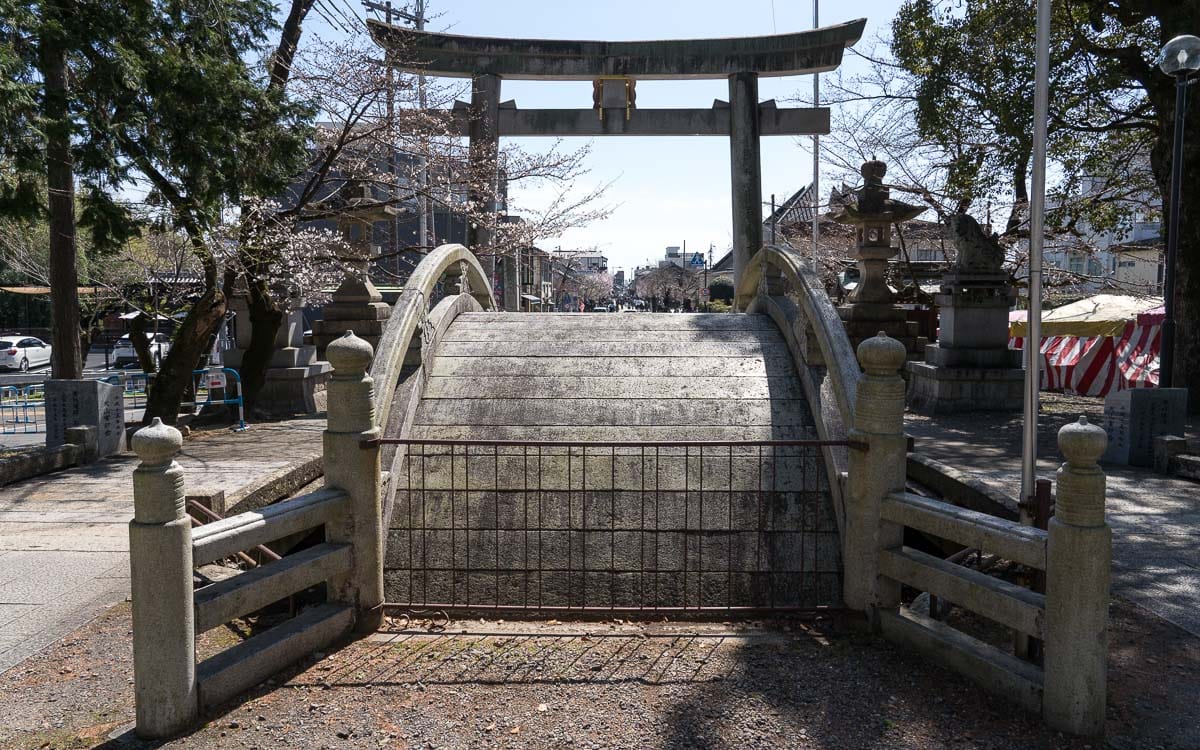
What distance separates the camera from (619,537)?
6.30 metres

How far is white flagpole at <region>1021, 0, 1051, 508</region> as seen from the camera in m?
5.98

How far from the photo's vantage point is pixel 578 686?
455 centimetres

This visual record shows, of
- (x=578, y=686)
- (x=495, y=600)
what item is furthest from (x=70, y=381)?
(x=578, y=686)

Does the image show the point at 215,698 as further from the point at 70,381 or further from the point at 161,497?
the point at 70,381

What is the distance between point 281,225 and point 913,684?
10.9 metres

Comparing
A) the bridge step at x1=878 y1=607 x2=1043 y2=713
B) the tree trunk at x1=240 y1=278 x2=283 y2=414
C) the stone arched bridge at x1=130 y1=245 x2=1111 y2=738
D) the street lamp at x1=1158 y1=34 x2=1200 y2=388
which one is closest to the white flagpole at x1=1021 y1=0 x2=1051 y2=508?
the stone arched bridge at x1=130 y1=245 x2=1111 y2=738

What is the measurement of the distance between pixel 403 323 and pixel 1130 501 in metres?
7.08

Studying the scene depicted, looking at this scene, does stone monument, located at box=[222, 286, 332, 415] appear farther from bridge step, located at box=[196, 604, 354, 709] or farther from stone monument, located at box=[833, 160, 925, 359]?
bridge step, located at box=[196, 604, 354, 709]

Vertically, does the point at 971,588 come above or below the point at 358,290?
below

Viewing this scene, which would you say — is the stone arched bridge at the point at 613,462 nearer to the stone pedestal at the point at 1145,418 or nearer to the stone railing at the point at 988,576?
the stone railing at the point at 988,576

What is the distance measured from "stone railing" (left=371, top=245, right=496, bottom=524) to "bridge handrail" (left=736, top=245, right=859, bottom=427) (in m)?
3.42

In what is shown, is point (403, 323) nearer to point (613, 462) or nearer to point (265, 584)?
point (613, 462)

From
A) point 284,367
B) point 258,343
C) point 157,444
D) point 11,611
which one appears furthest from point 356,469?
point 284,367

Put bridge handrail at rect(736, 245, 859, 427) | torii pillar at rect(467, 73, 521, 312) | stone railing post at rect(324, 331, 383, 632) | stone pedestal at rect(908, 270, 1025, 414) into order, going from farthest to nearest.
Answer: torii pillar at rect(467, 73, 521, 312)
stone pedestal at rect(908, 270, 1025, 414)
bridge handrail at rect(736, 245, 859, 427)
stone railing post at rect(324, 331, 383, 632)
